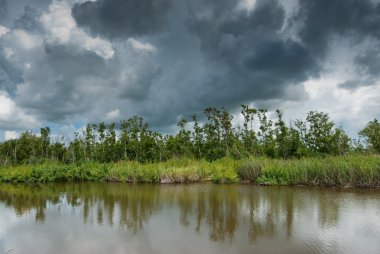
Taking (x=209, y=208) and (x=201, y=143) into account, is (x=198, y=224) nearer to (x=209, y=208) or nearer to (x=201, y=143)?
(x=209, y=208)

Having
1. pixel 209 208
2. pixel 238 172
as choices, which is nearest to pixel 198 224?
pixel 209 208

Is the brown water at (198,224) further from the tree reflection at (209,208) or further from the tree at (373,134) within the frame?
the tree at (373,134)

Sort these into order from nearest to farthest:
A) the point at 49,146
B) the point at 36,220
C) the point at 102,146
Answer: the point at 36,220 → the point at 102,146 → the point at 49,146

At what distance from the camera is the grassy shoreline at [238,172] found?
15555 mm

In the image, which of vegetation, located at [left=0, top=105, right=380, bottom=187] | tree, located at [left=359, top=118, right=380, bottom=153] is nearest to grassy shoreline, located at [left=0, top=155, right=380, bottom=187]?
vegetation, located at [left=0, top=105, right=380, bottom=187]

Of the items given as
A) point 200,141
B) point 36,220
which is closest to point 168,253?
point 36,220

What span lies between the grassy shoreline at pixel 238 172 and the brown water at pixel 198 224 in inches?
76.5

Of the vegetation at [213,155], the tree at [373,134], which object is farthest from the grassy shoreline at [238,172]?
the tree at [373,134]

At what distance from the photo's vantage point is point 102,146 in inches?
1369

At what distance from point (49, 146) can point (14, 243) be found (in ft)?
109

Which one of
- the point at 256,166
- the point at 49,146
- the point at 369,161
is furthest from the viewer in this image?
the point at 49,146

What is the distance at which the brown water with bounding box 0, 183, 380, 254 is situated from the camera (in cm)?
670

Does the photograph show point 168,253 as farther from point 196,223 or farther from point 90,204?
point 90,204

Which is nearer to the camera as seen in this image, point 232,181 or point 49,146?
point 232,181
